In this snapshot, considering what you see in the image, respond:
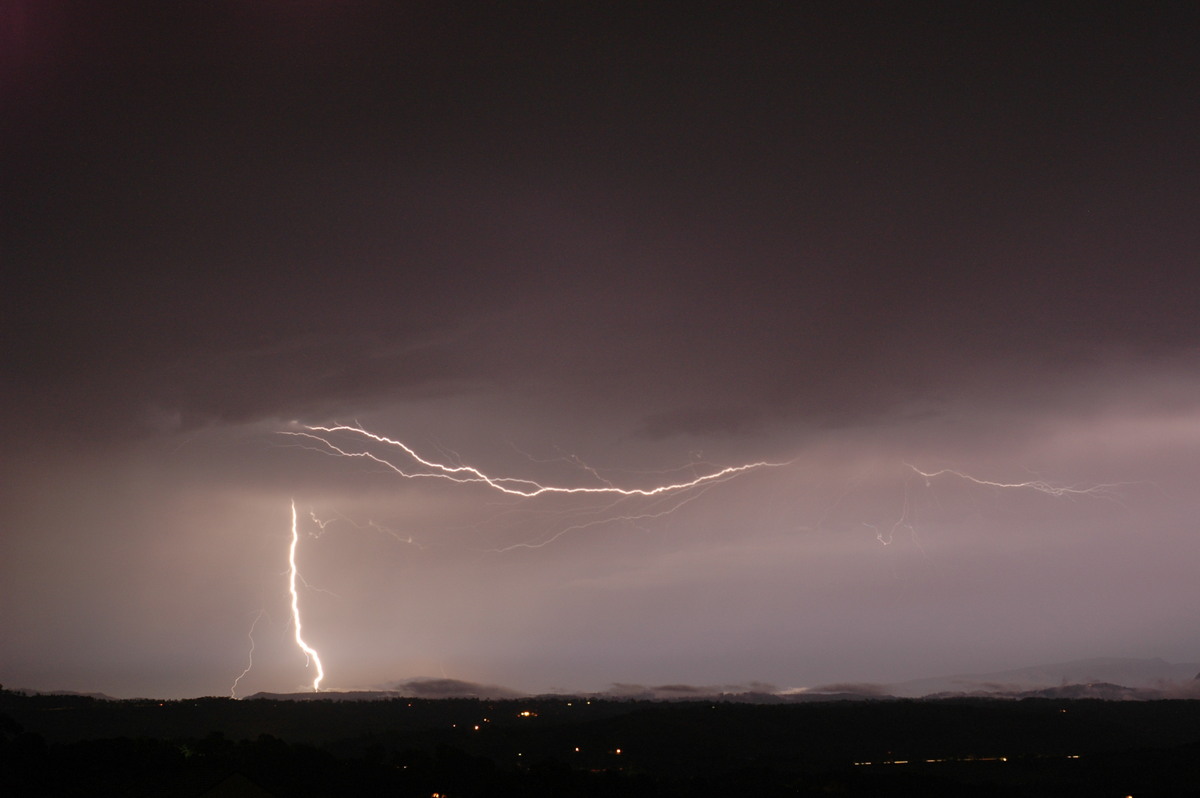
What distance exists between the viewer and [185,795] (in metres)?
29.9

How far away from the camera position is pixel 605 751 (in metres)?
92.8

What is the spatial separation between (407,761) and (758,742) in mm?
53471

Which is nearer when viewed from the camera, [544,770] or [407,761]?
[544,770]

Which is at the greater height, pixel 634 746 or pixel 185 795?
pixel 185 795

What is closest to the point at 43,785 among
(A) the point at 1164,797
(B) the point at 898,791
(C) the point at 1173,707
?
(B) the point at 898,791

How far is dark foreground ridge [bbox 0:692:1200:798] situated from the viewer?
45.8 m

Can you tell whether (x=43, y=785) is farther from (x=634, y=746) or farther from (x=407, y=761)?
(x=634, y=746)

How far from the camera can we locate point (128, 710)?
119625 millimetres

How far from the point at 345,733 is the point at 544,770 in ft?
257

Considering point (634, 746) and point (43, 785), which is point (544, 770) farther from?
point (634, 746)

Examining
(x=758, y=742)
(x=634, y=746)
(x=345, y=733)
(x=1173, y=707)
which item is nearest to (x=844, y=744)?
(x=758, y=742)

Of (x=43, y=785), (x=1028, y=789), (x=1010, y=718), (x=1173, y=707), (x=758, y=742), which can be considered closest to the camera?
(x=43, y=785)

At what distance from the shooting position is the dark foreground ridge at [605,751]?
45781mm

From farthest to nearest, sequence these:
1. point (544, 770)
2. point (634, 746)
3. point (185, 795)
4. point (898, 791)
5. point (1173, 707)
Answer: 1. point (1173, 707)
2. point (634, 746)
3. point (898, 791)
4. point (544, 770)
5. point (185, 795)
